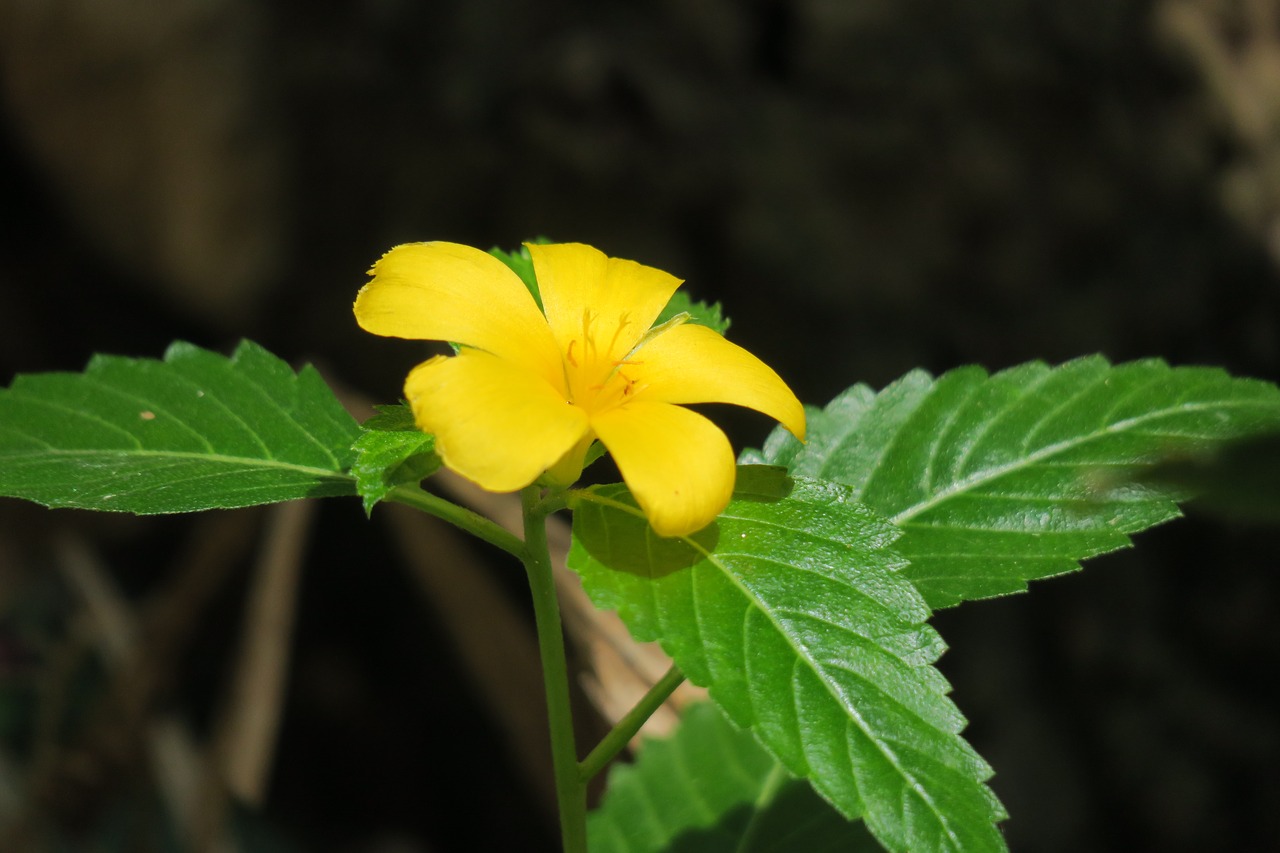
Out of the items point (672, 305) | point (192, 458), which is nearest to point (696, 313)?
point (672, 305)

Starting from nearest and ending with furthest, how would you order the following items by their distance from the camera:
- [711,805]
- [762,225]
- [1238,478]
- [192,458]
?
[1238,478] < [192,458] < [711,805] < [762,225]

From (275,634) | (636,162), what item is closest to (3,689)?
(275,634)

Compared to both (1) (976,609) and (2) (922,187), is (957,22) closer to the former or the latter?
(2) (922,187)

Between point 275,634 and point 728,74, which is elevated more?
point 728,74

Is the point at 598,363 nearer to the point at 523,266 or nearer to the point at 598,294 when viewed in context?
the point at 598,294

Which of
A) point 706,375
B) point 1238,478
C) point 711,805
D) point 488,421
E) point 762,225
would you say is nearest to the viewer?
point 1238,478

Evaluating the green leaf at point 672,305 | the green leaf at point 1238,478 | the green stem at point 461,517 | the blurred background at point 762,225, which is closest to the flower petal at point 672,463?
the green stem at point 461,517
